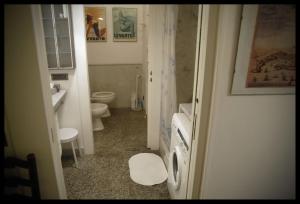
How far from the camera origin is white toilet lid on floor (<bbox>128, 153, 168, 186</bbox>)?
2143 mm

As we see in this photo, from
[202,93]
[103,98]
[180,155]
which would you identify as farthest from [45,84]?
[103,98]

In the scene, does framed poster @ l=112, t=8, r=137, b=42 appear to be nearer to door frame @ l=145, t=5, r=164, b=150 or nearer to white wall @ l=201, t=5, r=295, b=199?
door frame @ l=145, t=5, r=164, b=150

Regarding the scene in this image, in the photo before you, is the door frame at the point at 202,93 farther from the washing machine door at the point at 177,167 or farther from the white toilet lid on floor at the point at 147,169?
the white toilet lid on floor at the point at 147,169

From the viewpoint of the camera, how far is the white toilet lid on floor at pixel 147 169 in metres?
2.14

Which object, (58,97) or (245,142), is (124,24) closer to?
(58,97)

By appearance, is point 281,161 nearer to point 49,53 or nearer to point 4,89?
point 4,89

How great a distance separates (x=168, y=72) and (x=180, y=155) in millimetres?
1030

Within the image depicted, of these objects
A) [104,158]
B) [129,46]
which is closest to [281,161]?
[104,158]

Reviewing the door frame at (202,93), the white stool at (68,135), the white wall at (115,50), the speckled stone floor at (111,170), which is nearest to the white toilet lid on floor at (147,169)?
the speckled stone floor at (111,170)

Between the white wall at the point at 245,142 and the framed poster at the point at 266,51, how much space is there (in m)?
0.04

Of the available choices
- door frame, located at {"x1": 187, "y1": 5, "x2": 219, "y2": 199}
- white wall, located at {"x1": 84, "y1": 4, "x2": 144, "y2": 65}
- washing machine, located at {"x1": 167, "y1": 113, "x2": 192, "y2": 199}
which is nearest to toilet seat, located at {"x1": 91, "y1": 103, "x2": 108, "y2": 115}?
white wall, located at {"x1": 84, "y1": 4, "x2": 144, "y2": 65}

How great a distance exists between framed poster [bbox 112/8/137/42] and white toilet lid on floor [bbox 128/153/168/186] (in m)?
2.43

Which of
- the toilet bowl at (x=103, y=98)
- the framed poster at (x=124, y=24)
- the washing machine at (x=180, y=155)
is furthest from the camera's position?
the framed poster at (x=124, y=24)

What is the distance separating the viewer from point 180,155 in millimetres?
1578
